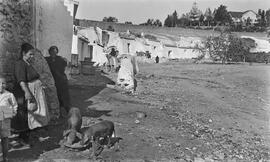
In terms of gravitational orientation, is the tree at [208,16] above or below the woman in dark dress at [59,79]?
above

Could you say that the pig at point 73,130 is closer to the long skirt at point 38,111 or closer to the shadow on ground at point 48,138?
the shadow on ground at point 48,138

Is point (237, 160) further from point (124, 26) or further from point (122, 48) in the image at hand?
point (124, 26)

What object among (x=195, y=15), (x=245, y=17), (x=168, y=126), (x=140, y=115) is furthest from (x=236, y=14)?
(x=168, y=126)

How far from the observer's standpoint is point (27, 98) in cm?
586

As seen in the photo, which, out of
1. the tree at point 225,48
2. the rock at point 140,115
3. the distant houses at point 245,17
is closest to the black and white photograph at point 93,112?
the rock at point 140,115

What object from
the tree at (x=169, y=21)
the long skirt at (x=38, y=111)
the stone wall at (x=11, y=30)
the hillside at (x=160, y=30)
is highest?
the tree at (x=169, y=21)

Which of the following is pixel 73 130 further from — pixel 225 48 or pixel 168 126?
pixel 225 48

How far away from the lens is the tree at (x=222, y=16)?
85.2 metres

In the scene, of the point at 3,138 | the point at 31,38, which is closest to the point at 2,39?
the point at 31,38

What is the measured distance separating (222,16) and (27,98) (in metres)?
83.9

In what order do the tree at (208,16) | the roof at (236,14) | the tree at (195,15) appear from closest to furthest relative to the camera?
the tree at (208,16)
the tree at (195,15)
the roof at (236,14)

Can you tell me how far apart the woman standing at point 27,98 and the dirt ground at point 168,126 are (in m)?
0.41

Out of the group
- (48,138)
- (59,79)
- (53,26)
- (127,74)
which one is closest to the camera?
(48,138)

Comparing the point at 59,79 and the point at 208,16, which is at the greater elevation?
the point at 208,16
